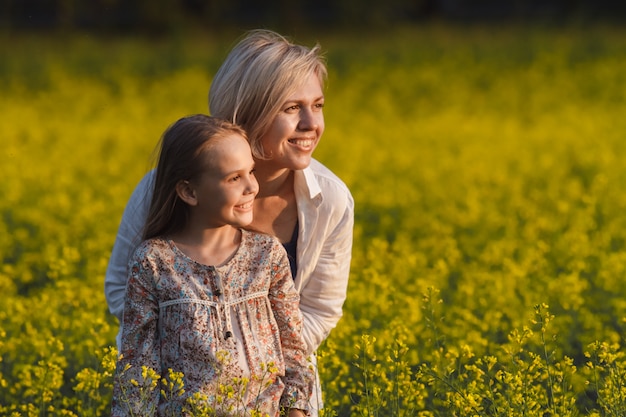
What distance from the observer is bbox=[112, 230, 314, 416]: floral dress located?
3.56m

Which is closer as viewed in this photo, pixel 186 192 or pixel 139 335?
pixel 139 335

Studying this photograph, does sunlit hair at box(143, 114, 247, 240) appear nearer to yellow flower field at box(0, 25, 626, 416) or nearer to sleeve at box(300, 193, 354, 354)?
yellow flower field at box(0, 25, 626, 416)

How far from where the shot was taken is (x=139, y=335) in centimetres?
358

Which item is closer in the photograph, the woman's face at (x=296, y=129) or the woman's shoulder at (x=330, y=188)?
the woman's face at (x=296, y=129)

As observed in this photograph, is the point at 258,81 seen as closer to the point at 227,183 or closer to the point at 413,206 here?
the point at 227,183

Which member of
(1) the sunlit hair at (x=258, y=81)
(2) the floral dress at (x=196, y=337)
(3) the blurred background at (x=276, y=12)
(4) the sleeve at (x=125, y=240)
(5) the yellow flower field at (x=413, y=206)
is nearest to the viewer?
(2) the floral dress at (x=196, y=337)

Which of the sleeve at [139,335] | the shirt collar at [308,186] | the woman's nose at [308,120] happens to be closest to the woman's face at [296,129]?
the woman's nose at [308,120]

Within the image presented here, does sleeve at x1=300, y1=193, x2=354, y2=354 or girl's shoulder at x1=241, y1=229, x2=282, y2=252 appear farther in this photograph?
sleeve at x1=300, y1=193, x2=354, y2=354

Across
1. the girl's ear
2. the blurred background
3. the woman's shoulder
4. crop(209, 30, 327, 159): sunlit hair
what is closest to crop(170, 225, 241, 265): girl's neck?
the girl's ear

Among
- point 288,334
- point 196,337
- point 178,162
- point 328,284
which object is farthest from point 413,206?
point 196,337

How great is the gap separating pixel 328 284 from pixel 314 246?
0.15 metres

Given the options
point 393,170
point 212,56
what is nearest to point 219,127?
point 393,170

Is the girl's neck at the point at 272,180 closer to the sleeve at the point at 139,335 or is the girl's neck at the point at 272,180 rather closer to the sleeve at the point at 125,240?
the sleeve at the point at 125,240

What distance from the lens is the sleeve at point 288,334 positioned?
3.73m
